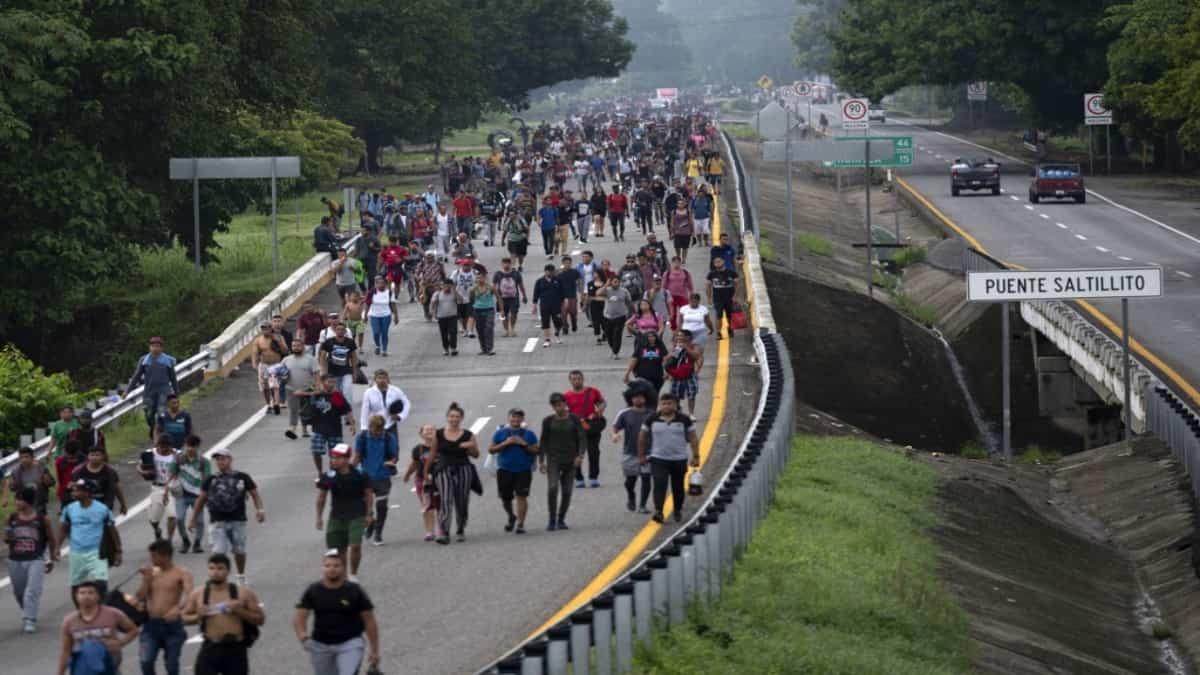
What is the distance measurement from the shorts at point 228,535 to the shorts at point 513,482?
3.18m

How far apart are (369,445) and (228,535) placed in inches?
84.8

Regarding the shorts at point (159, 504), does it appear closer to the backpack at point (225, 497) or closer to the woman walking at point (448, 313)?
the backpack at point (225, 497)

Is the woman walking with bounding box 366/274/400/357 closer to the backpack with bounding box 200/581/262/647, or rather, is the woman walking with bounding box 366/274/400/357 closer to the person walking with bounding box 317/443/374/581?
the person walking with bounding box 317/443/374/581

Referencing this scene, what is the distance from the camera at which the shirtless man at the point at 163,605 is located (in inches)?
593

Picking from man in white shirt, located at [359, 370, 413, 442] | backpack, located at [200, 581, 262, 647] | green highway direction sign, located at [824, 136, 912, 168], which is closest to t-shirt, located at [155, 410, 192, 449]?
man in white shirt, located at [359, 370, 413, 442]

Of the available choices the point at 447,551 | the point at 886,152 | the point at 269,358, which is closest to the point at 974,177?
the point at 886,152

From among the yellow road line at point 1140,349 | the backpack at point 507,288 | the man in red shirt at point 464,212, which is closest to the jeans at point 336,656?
the yellow road line at point 1140,349

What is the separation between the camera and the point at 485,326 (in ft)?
117

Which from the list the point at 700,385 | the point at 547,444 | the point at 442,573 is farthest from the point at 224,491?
the point at 700,385

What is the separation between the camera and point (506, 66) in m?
99.7

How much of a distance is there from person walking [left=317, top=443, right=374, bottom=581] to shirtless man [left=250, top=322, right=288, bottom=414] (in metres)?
10.8

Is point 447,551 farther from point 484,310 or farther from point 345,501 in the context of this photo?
point 484,310

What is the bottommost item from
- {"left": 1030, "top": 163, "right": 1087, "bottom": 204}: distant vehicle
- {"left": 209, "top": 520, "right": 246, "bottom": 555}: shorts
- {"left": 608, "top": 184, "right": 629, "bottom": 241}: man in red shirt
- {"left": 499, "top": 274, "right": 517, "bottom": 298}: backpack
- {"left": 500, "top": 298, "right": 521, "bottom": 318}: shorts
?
{"left": 209, "top": 520, "right": 246, "bottom": 555}: shorts

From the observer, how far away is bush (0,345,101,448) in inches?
1195
